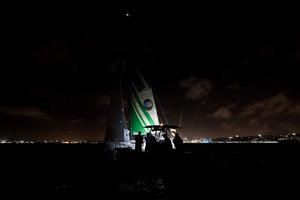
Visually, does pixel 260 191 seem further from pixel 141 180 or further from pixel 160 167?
pixel 160 167

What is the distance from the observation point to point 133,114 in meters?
34.8

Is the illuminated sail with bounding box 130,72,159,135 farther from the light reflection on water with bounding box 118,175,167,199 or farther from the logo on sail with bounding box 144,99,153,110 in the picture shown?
the light reflection on water with bounding box 118,175,167,199

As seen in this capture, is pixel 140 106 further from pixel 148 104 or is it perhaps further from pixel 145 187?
pixel 145 187

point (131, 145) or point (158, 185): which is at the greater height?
point (131, 145)

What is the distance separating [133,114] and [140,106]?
121cm

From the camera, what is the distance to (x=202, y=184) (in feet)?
64.4

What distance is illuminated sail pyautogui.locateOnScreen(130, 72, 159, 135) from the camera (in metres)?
34.8

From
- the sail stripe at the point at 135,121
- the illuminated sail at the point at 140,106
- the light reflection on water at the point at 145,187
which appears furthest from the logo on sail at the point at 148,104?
the light reflection on water at the point at 145,187

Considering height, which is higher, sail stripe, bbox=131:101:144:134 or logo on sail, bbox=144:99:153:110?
logo on sail, bbox=144:99:153:110

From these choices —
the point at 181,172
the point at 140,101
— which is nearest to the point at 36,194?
the point at 181,172

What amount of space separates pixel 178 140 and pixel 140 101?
10925 mm

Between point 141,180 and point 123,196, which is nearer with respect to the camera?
point 123,196

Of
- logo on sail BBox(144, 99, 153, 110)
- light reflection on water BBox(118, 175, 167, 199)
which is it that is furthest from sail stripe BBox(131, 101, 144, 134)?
light reflection on water BBox(118, 175, 167, 199)

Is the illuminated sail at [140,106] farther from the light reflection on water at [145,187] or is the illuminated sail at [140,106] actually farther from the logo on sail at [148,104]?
the light reflection on water at [145,187]
